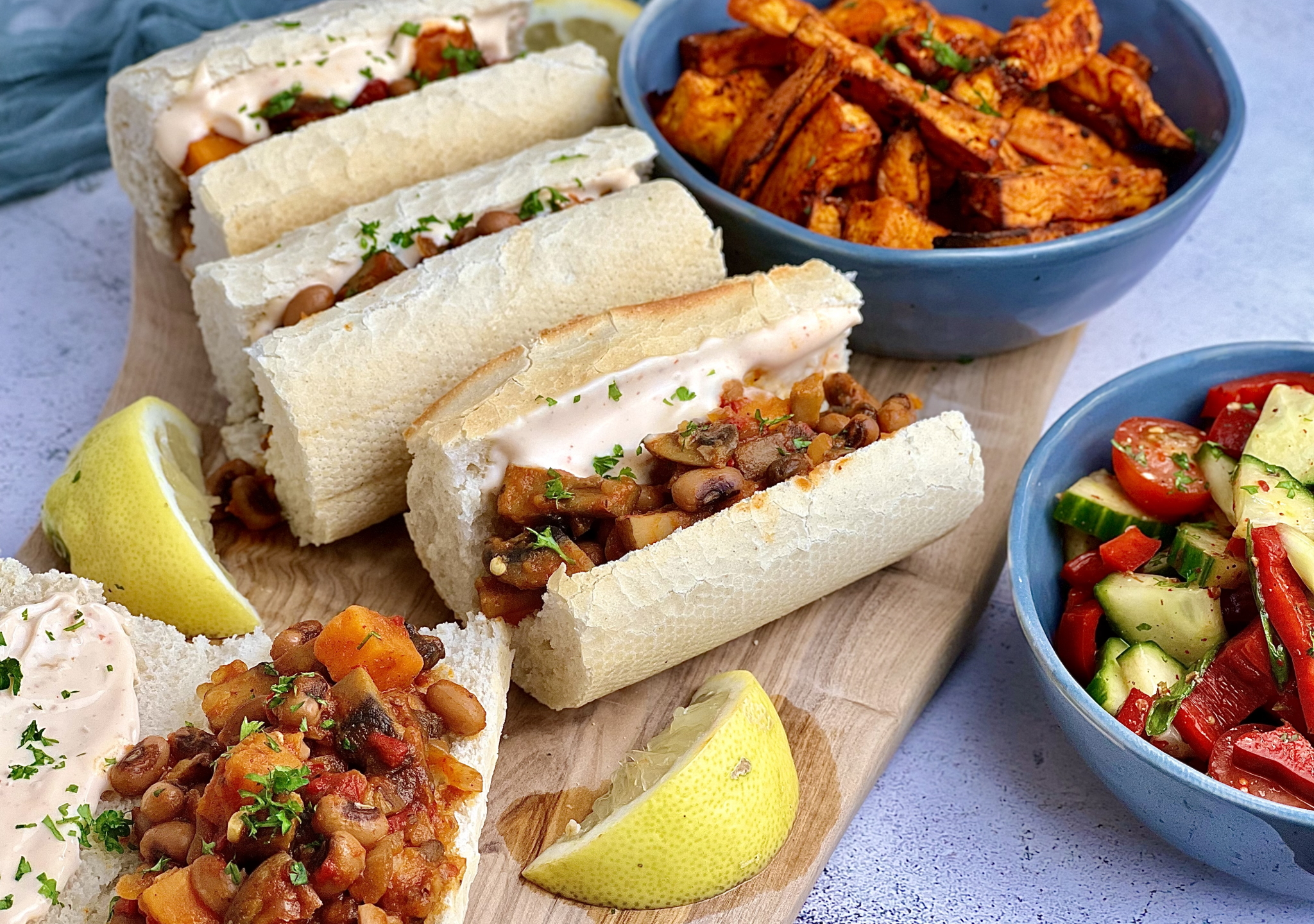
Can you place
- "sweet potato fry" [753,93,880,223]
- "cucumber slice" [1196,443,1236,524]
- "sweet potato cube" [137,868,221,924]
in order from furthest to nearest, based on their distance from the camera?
"sweet potato fry" [753,93,880,223] → "cucumber slice" [1196,443,1236,524] → "sweet potato cube" [137,868,221,924]

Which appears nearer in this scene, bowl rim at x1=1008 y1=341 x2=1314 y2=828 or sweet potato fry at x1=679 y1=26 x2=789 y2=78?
bowl rim at x1=1008 y1=341 x2=1314 y2=828

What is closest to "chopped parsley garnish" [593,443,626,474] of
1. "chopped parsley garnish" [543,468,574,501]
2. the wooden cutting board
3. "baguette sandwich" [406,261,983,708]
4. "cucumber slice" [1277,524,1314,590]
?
"baguette sandwich" [406,261,983,708]

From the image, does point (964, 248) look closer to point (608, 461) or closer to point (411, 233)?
point (608, 461)

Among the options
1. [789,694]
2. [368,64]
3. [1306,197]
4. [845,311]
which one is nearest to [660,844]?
[789,694]

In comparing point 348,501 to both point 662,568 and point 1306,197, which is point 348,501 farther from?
point 1306,197

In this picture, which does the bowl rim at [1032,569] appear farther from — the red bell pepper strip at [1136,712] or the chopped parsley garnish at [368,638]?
the chopped parsley garnish at [368,638]

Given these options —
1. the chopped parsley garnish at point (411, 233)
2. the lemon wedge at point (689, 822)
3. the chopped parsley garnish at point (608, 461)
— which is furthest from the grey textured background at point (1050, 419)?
the chopped parsley garnish at point (411, 233)

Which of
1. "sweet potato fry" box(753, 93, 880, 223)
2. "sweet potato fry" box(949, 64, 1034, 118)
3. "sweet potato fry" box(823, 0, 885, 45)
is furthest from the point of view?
"sweet potato fry" box(823, 0, 885, 45)

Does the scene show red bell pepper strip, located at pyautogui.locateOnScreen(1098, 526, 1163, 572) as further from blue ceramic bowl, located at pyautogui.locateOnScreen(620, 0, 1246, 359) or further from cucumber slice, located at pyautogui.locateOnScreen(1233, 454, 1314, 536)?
blue ceramic bowl, located at pyautogui.locateOnScreen(620, 0, 1246, 359)
